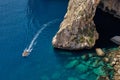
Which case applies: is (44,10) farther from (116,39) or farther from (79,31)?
(116,39)

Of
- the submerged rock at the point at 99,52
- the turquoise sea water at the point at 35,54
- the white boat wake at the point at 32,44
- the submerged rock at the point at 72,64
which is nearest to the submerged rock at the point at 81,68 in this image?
the turquoise sea water at the point at 35,54

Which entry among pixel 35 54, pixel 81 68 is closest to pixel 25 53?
pixel 35 54

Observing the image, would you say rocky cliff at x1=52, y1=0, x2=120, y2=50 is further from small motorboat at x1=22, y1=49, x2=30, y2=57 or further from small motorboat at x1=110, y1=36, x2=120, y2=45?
small motorboat at x1=22, y1=49, x2=30, y2=57

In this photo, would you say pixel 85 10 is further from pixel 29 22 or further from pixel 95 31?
pixel 29 22

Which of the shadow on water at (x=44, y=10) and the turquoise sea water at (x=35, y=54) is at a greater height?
the shadow on water at (x=44, y=10)

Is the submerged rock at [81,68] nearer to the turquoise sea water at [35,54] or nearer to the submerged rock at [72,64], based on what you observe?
the turquoise sea water at [35,54]

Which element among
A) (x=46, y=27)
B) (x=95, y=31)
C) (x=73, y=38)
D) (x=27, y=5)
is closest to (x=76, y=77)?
(x=73, y=38)
